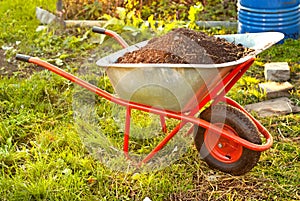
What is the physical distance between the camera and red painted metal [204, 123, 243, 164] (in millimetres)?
2959

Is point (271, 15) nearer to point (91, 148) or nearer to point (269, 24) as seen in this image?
point (269, 24)

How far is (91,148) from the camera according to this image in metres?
3.37

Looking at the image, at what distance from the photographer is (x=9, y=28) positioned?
563cm

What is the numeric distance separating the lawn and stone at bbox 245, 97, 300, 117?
77 millimetres

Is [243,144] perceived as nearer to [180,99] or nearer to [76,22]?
[180,99]

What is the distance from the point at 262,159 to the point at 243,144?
58cm

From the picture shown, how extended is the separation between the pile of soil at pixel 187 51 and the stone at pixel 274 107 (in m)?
0.93

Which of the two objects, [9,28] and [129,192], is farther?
[9,28]

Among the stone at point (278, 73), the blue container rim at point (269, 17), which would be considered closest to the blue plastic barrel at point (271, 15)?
the blue container rim at point (269, 17)

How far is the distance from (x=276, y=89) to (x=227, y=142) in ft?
3.85

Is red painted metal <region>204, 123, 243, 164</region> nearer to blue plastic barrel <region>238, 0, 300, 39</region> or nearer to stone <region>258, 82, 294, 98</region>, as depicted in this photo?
stone <region>258, 82, 294, 98</region>

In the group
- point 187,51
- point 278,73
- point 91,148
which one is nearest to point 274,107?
point 278,73

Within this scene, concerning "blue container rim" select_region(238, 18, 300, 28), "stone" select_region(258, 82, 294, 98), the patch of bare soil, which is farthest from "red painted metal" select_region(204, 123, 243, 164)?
"blue container rim" select_region(238, 18, 300, 28)

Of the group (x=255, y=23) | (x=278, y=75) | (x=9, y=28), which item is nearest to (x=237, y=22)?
(x=255, y=23)
